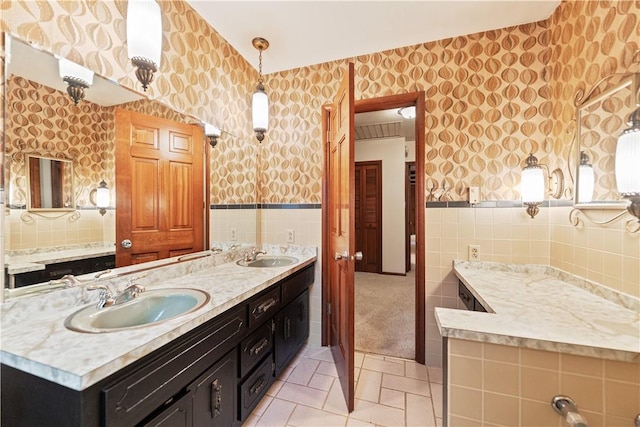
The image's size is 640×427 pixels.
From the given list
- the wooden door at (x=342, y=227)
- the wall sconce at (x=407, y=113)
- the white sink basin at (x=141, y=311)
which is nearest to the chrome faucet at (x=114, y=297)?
the white sink basin at (x=141, y=311)

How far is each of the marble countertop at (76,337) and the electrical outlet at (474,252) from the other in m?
1.56

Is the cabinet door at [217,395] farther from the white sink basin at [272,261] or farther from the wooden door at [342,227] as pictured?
the white sink basin at [272,261]

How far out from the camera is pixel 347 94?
1.57m

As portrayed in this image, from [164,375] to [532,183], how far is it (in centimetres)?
220

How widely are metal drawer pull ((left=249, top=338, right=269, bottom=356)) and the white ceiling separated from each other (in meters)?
2.15

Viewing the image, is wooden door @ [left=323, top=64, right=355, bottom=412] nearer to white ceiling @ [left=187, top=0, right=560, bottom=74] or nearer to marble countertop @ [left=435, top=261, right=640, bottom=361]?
white ceiling @ [left=187, top=0, right=560, bottom=74]

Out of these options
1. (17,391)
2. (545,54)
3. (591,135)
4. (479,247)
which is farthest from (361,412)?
(545,54)

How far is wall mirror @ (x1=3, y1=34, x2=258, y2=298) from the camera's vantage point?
978mm

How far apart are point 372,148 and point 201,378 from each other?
450cm

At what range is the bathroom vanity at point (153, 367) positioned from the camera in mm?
700

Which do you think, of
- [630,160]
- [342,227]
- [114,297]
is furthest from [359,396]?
[630,160]

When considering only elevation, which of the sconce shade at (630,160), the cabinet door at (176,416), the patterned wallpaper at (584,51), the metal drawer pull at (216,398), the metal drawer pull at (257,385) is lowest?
the metal drawer pull at (257,385)

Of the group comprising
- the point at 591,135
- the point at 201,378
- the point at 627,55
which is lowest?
the point at 201,378

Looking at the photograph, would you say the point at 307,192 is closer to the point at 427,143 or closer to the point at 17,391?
the point at 427,143
